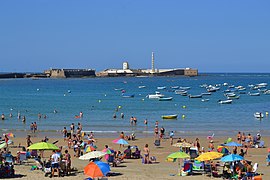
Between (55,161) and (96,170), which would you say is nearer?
(96,170)

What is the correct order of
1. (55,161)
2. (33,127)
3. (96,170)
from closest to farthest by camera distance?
(96,170)
(55,161)
(33,127)

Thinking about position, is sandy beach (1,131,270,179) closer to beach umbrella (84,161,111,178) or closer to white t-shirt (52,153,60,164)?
white t-shirt (52,153,60,164)

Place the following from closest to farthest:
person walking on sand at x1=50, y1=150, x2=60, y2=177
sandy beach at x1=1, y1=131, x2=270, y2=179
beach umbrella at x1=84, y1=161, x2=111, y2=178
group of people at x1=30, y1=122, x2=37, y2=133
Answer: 1. beach umbrella at x1=84, y1=161, x2=111, y2=178
2. sandy beach at x1=1, y1=131, x2=270, y2=179
3. person walking on sand at x1=50, y1=150, x2=60, y2=177
4. group of people at x1=30, y1=122, x2=37, y2=133

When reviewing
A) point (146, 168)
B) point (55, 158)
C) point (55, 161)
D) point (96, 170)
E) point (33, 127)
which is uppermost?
point (96, 170)

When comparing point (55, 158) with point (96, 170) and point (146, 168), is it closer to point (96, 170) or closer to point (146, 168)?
point (96, 170)

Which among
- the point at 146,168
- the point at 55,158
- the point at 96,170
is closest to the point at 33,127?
the point at 146,168

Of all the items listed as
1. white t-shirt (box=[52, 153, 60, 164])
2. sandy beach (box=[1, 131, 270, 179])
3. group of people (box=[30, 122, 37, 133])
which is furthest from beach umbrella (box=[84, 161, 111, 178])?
group of people (box=[30, 122, 37, 133])

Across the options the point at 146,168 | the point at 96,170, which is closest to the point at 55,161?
the point at 96,170

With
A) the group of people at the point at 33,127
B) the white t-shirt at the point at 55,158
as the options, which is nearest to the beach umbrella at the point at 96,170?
the white t-shirt at the point at 55,158

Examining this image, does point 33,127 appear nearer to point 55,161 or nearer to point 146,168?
point 146,168

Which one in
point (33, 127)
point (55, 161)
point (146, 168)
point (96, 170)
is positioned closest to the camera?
point (96, 170)

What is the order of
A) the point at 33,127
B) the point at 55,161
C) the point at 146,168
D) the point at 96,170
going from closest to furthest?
1. the point at 96,170
2. the point at 55,161
3. the point at 146,168
4. the point at 33,127

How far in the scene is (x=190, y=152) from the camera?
906 inches

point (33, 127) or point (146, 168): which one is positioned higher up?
point (146, 168)
